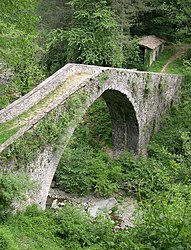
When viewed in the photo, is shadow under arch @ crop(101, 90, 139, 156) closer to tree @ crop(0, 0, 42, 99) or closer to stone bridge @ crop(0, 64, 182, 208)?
stone bridge @ crop(0, 64, 182, 208)

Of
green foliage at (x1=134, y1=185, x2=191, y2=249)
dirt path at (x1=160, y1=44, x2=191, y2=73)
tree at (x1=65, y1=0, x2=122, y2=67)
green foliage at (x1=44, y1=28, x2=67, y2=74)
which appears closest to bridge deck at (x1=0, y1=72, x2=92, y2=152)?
green foliage at (x1=134, y1=185, x2=191, y2=249)

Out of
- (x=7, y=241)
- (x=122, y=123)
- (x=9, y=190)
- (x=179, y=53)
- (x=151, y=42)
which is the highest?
(x=151, y=42)

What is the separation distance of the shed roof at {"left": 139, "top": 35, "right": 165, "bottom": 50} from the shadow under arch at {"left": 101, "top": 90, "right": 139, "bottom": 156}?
9.48 metres

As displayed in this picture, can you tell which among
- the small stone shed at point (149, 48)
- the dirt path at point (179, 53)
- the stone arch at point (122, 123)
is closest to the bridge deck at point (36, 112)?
the stone arch at point (122, 123)

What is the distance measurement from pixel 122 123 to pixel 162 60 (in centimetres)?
1136

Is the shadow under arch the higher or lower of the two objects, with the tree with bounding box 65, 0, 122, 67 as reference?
lower

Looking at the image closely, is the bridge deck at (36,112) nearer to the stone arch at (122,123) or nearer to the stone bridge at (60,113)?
the stone bridge at (60,113)

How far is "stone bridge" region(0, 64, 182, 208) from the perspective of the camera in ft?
25.0

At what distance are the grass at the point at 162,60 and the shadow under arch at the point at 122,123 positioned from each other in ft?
30.2

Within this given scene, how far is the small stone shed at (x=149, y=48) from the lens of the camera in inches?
942

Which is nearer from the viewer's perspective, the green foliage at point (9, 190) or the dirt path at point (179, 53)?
the green foliage at point (9, 190)

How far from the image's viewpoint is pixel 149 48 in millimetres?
23734

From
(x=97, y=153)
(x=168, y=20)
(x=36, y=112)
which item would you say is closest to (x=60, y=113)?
(x=36, y=112)

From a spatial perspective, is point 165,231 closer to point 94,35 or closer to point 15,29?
point 15,29
